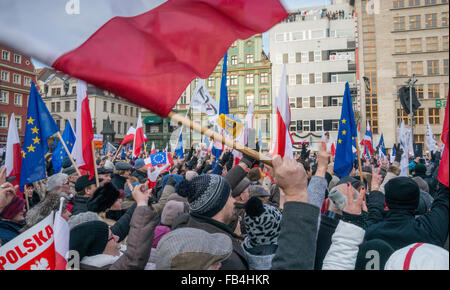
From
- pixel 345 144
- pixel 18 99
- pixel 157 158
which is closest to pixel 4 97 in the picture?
pixel 18 99

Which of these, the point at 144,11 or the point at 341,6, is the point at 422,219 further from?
the point at 341,6

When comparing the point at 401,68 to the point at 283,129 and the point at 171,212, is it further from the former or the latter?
the point at 171,212

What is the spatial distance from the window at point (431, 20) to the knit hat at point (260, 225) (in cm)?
5249

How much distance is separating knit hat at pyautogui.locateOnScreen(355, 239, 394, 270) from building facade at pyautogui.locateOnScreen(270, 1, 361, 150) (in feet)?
137

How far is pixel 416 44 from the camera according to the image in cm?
4528

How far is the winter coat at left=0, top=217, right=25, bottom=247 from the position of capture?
3.03m

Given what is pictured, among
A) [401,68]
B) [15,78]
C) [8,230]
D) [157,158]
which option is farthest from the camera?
[401,68]

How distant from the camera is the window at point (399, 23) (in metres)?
45.8

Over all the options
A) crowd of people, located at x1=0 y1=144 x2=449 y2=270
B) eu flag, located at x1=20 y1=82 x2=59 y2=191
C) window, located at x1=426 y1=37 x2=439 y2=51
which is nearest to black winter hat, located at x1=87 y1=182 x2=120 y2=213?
crowd of people, located at x1=0 y1=144 x2=449 y2=270

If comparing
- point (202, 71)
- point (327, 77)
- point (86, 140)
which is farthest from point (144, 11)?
point (327, 77)

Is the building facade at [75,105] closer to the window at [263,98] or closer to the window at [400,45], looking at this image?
the window at [263,98]

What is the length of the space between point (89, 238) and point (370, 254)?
6.47ft

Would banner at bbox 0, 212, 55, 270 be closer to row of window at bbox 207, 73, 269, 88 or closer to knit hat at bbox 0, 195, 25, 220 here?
knit hat at bbox 0, 195, 25, 220

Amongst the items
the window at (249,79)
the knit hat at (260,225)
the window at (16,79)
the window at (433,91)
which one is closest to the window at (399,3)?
the window at (433,91)
